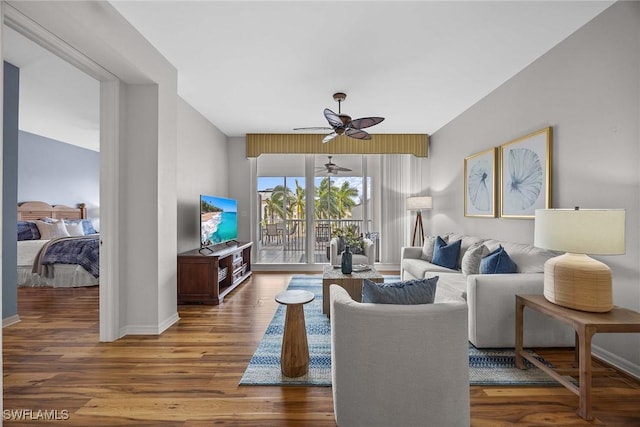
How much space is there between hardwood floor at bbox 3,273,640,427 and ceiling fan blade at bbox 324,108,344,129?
7.62 ft

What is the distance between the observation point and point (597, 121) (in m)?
2.33

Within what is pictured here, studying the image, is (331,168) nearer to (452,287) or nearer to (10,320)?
(452,287)

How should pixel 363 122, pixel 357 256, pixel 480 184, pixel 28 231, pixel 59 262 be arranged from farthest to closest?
pixel 28 231 < pixel 357 256 < pixel 59 262 < pixel 480 184 < pixel 363 122

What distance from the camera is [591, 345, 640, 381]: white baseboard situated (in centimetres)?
204

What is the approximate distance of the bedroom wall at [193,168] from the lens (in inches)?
153

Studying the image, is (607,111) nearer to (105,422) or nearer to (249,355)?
(249,355)

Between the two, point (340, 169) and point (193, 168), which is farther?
point (340, 169)

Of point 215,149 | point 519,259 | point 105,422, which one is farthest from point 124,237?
point 519,259

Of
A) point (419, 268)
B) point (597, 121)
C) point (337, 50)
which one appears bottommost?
point (419, 268)

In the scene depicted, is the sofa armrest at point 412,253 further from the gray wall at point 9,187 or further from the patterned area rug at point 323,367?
the gray wall at point 9,187

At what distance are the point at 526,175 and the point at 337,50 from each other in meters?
2.28

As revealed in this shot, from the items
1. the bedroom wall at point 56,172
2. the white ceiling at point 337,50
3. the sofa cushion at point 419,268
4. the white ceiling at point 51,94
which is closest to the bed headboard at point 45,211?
the bedroom wall at point 56,172

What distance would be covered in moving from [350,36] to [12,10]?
2.24 meters

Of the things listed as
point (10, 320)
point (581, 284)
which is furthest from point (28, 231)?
point (581, 284)
